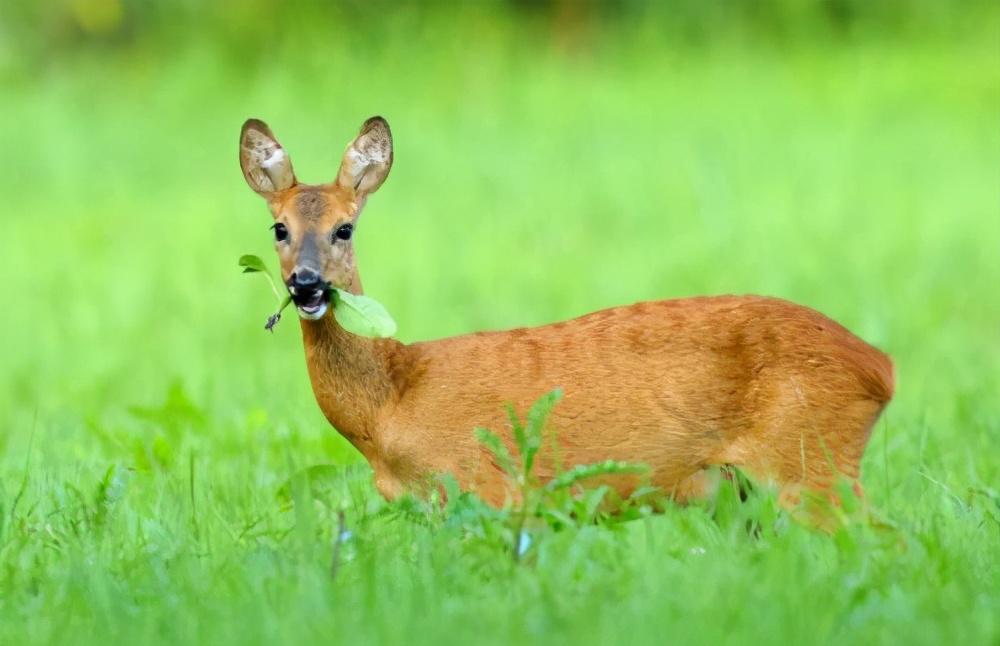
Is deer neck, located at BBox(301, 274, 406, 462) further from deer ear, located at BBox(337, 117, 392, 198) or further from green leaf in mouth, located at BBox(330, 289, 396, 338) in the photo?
deer ear, located at BBox(337, 117, 392, 198)

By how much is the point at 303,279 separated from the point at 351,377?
44cm

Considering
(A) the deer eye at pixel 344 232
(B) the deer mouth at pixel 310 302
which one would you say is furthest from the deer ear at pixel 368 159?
(B) the deer mouth at pixel 310 302

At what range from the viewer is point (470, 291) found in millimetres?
10562

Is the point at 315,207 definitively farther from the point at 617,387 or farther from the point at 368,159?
the point at 617,387

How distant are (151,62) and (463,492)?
1383 centimetres

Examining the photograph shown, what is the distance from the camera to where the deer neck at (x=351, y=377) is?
5.29 m

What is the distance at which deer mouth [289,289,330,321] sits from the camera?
504 cm

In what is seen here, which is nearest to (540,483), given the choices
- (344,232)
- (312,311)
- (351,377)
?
(351,377)

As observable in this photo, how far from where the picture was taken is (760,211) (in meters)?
12.2

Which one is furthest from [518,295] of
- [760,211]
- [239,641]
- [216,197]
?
[239,641]

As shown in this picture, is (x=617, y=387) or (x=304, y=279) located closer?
(x=304, y=279)

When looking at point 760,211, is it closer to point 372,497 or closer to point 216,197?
point 216,197

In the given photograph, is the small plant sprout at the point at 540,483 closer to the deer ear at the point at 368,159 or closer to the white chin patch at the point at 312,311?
the white chin patch at the point at 312,311

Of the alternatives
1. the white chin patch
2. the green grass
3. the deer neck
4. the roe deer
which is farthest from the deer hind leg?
the white chin patch
